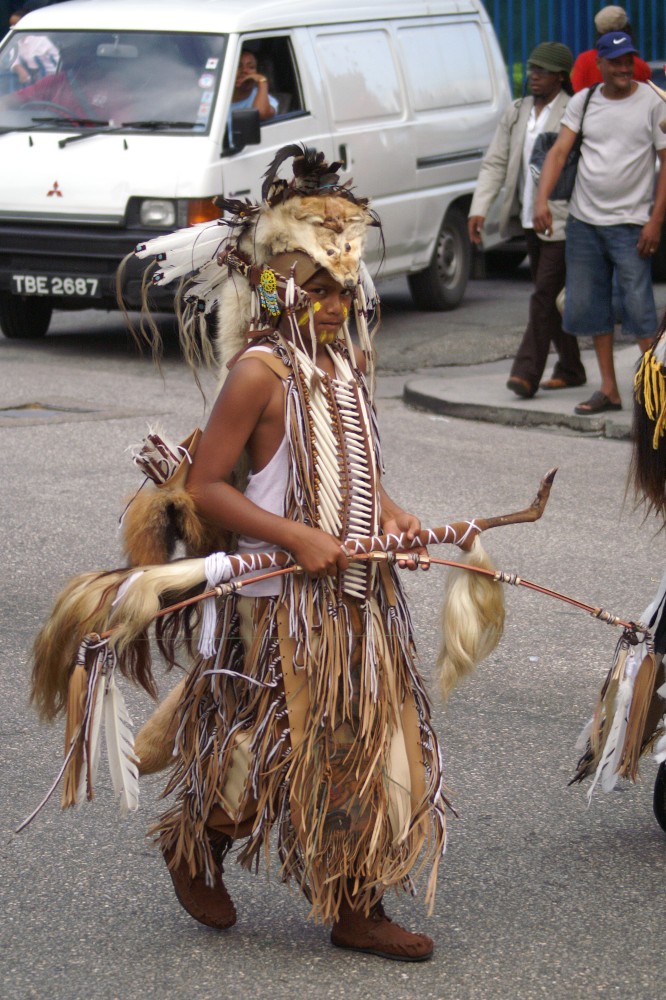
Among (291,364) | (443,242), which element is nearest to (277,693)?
(291,364)

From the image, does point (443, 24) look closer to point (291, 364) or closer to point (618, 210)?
point (618, 210)

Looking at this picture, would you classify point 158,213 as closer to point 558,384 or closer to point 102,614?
point 558,384

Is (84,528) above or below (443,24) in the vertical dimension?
below

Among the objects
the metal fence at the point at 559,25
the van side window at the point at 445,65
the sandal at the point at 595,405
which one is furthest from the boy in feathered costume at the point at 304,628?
the metal fence at the point at 559,25

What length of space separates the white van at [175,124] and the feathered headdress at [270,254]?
631 centimetres

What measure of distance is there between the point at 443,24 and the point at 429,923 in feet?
33.0

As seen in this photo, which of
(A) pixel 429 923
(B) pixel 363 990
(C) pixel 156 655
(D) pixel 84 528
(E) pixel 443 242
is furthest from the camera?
(E) pixel 443 242

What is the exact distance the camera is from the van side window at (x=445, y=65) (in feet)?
38.4

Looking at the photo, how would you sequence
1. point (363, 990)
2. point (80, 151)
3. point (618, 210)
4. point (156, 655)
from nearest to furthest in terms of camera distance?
point (363, 990) < point (156, 655) < point (618, 210) < point (80, 151)

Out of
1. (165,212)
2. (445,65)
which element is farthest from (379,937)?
(445,65)

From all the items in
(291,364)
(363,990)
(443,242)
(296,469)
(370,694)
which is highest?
(291,364)

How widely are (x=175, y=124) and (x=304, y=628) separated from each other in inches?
296

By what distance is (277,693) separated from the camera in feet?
10.2

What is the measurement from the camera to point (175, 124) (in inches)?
394
